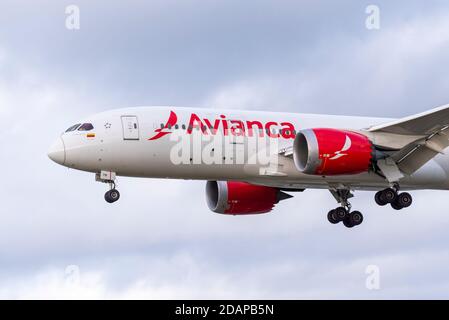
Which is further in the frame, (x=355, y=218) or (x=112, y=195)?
(x=355, y=218)

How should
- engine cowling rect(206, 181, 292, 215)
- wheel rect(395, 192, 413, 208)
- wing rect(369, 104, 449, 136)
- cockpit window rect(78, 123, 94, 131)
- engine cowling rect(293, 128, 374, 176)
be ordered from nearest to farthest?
engine cowling rect(293, 128, 374, 176), cockpit window rect(78, 123, 94, 131), wing rect(369, 104, 449, 136), wheel rect(395, 192, 413, 208), engine cowling rect(206, 181, 292, 215)

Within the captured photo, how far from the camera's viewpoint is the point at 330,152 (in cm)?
5122

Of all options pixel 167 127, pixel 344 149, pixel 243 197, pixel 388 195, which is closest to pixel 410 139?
pixel 388 195

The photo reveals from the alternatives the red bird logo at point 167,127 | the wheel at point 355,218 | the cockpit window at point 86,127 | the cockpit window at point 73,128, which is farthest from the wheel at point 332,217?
the cockpit window at point 73,128

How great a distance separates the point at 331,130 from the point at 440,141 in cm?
507

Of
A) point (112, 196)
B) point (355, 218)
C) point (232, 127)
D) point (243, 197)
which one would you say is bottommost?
point (112, 196)

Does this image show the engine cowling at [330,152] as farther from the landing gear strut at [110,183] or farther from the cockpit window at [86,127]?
the cockpit window at [86,127]

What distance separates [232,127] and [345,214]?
7.48 m

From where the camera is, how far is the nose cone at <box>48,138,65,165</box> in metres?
50.9

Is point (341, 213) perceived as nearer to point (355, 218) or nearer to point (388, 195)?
point (355, 218)

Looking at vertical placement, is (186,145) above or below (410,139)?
below

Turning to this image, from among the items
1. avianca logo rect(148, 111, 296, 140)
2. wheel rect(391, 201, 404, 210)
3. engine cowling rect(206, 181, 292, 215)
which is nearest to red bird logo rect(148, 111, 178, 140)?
avianca logo rect(148, 111, 296, 140)

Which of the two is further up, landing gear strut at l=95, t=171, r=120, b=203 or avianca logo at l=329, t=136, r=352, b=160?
avianca logo at l=329, t=136, r=352, b=160

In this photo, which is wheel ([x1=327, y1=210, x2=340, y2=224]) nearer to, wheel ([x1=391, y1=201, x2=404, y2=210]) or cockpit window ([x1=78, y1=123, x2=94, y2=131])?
wheel ([x1=391, y1=201, x2=404, y2=210])
